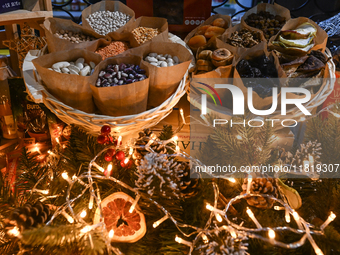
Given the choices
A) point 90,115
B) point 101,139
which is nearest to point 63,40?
point 90,115

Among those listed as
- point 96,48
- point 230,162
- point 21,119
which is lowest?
point 21,119

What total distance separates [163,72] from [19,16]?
583 mm

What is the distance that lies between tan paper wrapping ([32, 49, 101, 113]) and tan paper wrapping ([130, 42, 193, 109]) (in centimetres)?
19

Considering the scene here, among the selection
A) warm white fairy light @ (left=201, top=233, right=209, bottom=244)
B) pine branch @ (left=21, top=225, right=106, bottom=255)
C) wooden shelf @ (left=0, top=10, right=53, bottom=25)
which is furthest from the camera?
wooden shelf @ (left=0, top=10, right=53, bottom=25)

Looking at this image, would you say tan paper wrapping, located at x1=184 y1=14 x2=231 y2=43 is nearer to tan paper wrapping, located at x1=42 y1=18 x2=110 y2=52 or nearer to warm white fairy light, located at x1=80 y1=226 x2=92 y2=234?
tan paper wrapping, located at x1=42 y1=18 x2=110 y2=52

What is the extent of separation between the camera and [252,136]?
67cm

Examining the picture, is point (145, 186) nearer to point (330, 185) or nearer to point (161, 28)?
point (330, 185)

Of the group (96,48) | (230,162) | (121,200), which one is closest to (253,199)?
(230,162)

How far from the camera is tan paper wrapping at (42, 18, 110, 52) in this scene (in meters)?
0.94

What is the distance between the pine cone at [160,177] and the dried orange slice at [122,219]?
66 millimetres

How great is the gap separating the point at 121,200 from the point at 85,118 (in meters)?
0.29

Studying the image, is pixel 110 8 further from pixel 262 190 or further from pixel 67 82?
pixel 262 190

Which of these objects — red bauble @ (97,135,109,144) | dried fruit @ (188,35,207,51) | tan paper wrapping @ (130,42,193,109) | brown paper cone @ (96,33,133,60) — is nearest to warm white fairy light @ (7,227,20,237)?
red bauble @ (97,135,109,144)

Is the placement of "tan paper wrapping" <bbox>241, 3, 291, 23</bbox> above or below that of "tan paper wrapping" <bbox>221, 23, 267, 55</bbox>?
above
